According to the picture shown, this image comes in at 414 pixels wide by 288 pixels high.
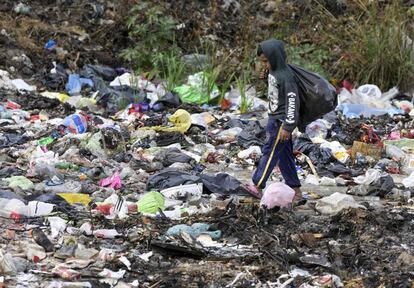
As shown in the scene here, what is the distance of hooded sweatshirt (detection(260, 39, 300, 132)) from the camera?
6.52 meters

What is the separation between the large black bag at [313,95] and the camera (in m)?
6.67

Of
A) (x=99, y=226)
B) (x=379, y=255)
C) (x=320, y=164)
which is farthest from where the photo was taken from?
(x=320, y=164)

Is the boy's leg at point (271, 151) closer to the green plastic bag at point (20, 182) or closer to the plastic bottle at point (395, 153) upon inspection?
the green plastic bag at point (20, 182)

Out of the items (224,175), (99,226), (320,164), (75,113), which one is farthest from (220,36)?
(99,226)

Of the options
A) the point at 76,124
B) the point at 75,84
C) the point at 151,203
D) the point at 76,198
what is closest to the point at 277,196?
the point at 151,203

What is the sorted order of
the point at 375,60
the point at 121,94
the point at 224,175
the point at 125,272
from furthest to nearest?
the point at 375,60 → the point at 121,94 → the point at 224,175 → the point at 125,272

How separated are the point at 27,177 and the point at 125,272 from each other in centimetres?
269

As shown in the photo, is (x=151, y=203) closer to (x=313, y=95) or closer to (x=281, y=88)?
(x=281, y=88)

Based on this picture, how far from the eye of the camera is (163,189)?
7.02 meters

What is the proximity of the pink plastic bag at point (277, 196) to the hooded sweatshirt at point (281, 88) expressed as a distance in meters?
0.47

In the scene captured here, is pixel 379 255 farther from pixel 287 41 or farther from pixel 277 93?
pixel 287 41

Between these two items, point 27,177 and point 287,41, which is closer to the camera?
point 27,177

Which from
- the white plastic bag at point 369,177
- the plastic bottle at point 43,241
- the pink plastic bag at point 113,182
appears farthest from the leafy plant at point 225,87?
the plastic bottle at point 43,241

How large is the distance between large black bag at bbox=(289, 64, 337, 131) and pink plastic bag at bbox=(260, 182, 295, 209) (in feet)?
2.25
